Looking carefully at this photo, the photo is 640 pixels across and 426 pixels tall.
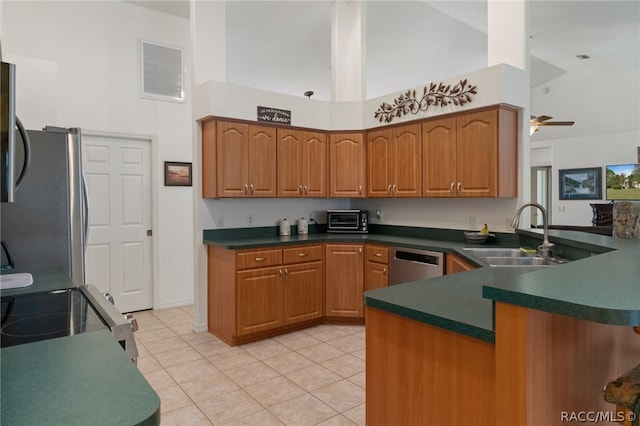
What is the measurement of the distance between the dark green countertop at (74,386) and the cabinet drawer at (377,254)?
324 cm

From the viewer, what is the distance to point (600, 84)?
29.0 ft

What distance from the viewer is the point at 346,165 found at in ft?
15.0

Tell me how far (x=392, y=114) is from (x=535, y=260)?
2.18m

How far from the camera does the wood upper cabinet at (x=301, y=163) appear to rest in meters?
4.24

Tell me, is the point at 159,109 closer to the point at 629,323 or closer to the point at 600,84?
the point at 629,323

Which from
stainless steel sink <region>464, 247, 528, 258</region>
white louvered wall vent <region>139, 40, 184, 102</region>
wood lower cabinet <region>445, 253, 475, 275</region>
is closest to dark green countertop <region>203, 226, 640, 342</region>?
stainless steel sink <region>464, 247, 528, 258</region>

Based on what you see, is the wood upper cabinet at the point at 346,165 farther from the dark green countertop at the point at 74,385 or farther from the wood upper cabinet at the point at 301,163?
the dark green countertop at the point at 74,385

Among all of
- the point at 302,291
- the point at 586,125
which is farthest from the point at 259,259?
the point at 586,125

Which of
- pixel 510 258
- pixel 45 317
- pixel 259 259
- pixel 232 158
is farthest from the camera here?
pixel 232 158

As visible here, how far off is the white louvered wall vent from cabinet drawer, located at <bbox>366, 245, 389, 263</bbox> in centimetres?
292

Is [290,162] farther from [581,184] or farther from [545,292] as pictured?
[581,184]

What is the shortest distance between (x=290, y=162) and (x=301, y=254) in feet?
3.29

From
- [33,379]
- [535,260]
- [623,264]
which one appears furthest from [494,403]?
[535,260]

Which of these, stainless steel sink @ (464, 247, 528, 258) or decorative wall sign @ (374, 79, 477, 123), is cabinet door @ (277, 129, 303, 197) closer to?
decorative wall sign @ (374, 79, 477, 123)
